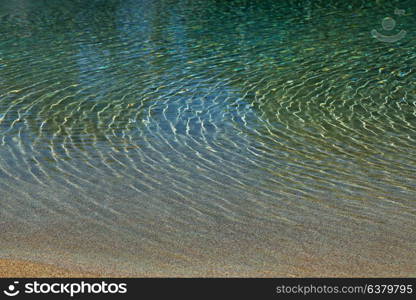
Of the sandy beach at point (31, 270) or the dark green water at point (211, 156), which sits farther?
the dark green water at point (211, 156)

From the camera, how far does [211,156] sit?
959cm

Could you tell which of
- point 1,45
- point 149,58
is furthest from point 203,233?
point 1,45

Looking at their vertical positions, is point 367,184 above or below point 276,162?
below

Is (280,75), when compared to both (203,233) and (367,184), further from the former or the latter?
(203,233)

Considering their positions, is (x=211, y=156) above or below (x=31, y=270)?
above

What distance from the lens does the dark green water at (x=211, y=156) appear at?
263 inches

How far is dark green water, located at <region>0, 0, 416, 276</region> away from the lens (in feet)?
21.9

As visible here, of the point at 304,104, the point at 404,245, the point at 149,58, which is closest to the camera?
the point at 404,245

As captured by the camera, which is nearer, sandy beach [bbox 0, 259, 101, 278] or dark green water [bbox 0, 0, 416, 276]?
sandy beach [bbox 0, 259, 101, 278]

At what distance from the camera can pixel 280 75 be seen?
49.8 feet

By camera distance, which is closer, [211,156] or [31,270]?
[31,270]

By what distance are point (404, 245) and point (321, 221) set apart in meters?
0.89

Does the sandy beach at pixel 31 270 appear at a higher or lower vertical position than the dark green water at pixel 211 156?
lower

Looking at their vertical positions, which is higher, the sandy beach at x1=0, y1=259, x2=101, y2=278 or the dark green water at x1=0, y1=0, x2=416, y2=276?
the dark green water at x1=0, y1=0, x2=416, y2=276
